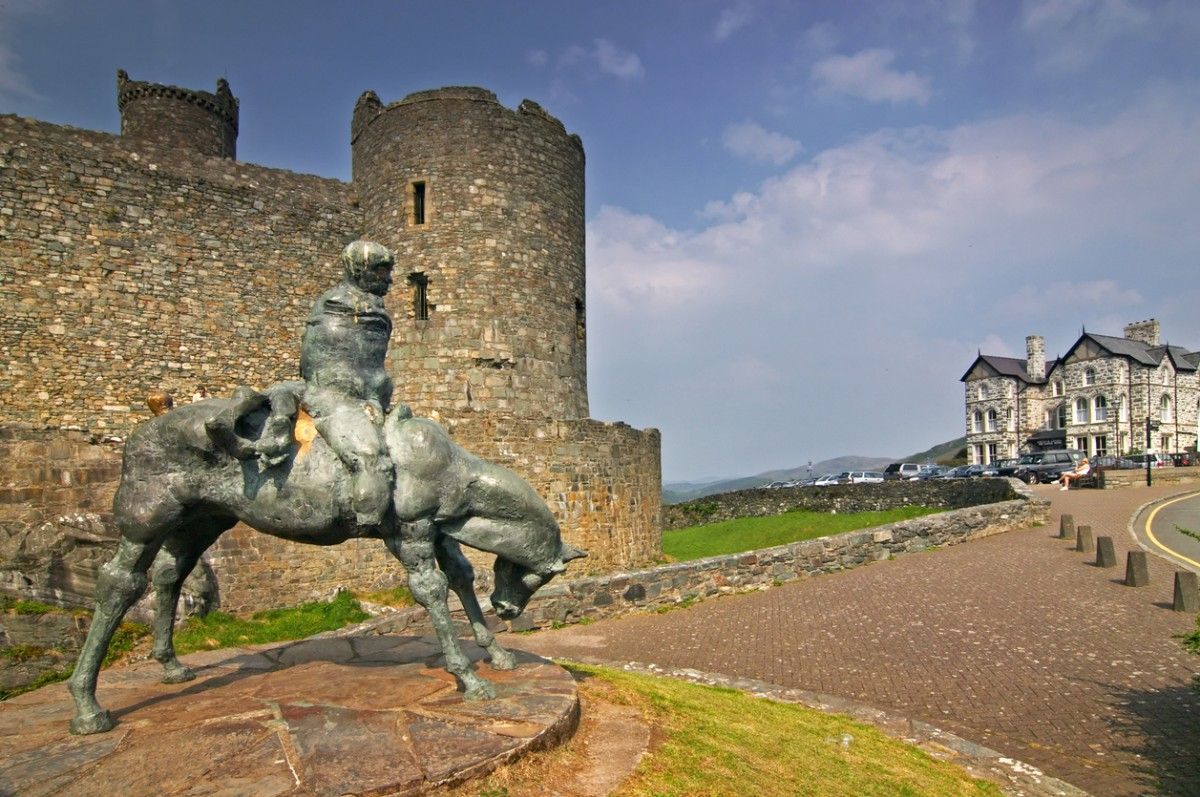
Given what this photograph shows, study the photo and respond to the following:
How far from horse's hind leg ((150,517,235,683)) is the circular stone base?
19 centimetres

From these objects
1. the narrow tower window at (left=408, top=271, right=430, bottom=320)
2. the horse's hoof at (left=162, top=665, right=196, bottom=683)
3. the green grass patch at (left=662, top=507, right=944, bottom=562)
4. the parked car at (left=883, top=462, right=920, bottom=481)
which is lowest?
the green grass patch at (left=662, top=507, right=944, bottom=562)

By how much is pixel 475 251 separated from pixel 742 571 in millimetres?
10616

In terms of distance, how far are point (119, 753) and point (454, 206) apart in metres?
17.5

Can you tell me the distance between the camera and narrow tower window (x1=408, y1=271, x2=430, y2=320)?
67.1 feet

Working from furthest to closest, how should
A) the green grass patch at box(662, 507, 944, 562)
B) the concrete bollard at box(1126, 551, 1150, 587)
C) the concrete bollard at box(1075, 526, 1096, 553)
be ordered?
the green grass patch at box(662, 507, 944, 562) → the concrete bollard at box(1075, 526, 1096, 553) → the concrete bollard at box(1126, 551, 1150, 587)

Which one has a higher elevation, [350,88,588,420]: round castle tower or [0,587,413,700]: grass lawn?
[350,88,588,420]: round castle tower

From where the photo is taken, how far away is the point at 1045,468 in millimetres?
45125

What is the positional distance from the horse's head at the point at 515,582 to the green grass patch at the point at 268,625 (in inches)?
233

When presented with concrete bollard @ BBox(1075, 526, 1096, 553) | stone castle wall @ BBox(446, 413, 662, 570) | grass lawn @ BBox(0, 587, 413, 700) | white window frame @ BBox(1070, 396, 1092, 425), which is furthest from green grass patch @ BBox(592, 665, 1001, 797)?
white window frame @ BBox(1070, 396, 1092, 425)

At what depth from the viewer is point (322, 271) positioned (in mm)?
21562

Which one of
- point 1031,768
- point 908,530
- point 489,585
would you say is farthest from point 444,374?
point 1031,768

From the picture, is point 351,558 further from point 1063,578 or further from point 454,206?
point 1063,578

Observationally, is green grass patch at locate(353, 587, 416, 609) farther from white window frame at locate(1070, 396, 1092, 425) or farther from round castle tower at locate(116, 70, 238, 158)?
white window frame at locate(1070, 396, 1092, 425)

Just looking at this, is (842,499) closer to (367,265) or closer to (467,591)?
(467,591)
